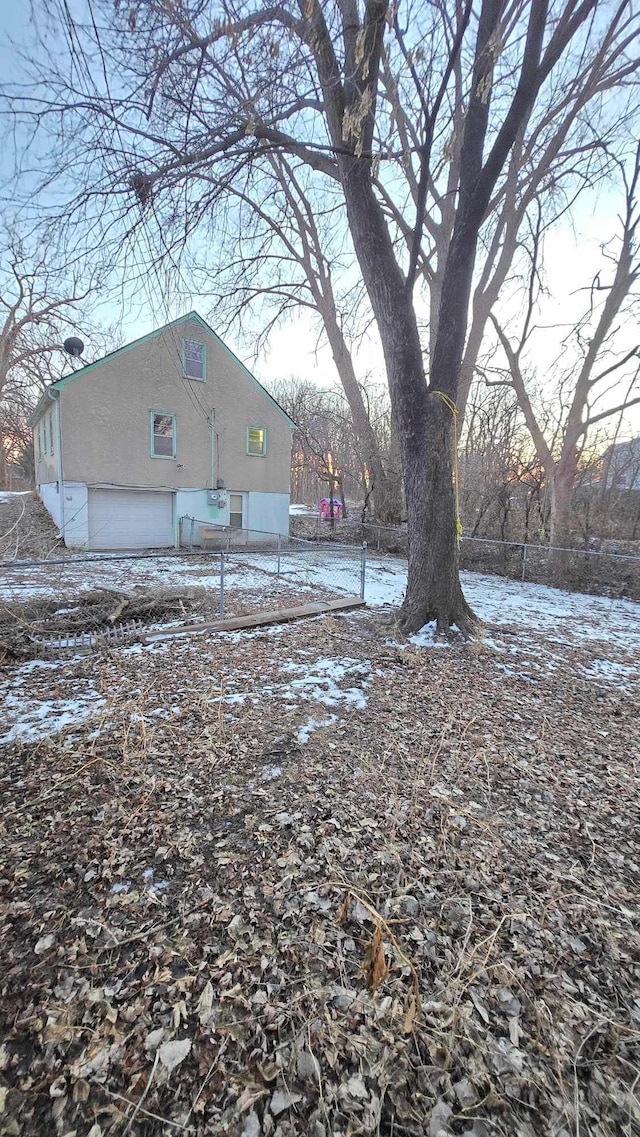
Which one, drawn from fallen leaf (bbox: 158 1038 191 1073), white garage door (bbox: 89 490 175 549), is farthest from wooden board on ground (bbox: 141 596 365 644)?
white garage door (bbox: 89 490 175 549)

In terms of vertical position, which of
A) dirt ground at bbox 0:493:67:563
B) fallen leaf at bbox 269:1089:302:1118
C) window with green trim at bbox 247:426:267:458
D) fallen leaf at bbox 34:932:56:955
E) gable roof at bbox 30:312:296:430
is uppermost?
gable roof at bbox 30:312:296:430

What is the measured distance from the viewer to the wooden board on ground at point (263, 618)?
5.32m

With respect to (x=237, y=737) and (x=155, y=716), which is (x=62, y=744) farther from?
(x=237, y=737)

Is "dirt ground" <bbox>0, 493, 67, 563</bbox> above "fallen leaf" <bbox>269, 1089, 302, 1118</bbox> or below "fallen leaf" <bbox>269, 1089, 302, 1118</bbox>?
above

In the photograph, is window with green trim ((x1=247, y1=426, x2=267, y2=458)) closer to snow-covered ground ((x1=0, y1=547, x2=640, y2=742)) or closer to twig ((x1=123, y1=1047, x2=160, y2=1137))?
snow-covered ground ((x1=0, y1=547, x2=640, y2=742))

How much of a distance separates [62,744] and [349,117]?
517cm

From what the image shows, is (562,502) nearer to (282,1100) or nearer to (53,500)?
(282,1100)

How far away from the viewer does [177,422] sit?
45.9ft

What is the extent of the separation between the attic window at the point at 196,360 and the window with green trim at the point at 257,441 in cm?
222

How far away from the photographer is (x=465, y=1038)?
4.62ft

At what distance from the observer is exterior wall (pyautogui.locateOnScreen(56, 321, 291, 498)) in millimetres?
12484

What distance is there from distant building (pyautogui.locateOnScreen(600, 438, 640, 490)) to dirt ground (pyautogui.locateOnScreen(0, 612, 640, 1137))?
33.2 feet

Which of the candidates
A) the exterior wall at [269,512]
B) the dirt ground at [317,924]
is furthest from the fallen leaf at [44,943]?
the exterior wall at [269,512]

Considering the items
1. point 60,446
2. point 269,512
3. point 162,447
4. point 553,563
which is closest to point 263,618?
point 553,563
